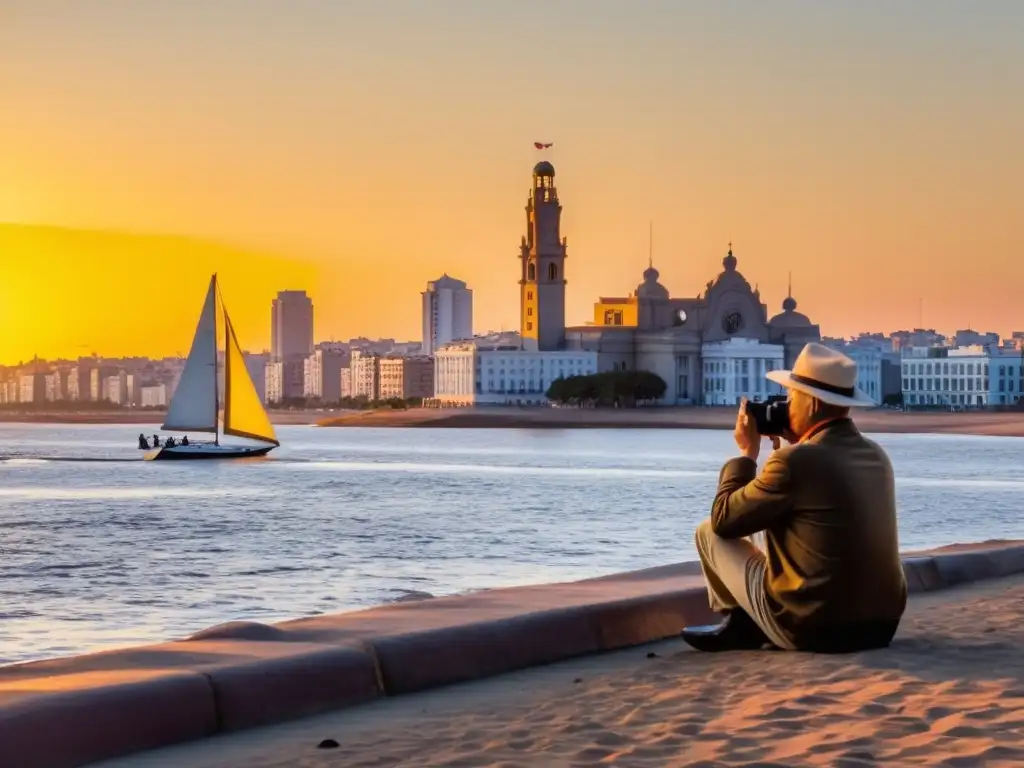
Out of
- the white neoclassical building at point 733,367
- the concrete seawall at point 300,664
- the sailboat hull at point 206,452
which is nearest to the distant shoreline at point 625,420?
the white neoclassical building at point 733,367

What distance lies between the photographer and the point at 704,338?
7156 inches

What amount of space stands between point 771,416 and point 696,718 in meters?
1.49

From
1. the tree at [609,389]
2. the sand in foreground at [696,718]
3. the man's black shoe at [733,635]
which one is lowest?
the sand in foreground at [696,718]

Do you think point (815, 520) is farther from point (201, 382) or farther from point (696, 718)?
point (201, 382)

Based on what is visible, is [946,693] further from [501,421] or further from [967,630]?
[501,421]

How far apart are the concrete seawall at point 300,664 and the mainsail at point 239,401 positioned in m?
56.5

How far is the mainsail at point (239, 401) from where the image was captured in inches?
2591

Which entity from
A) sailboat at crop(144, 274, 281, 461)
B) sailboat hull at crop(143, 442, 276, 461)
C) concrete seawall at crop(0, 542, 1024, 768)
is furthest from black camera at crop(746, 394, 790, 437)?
sailboat hull at crop(143, 442, 276, 461)

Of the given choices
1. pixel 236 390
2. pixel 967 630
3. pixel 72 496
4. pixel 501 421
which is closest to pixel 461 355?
pixel 501 421

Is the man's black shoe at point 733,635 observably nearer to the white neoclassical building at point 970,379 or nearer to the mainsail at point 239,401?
the mainsail at point 239,401

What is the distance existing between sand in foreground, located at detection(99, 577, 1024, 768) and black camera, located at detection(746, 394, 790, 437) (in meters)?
0.96

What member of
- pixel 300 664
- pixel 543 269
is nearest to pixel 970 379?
pixel 543 269

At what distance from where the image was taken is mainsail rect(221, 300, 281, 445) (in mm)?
65812

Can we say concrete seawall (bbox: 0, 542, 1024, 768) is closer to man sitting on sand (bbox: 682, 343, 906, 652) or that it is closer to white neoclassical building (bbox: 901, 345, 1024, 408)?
man sitting on sand (bbox: 682, 343, 906, 652)
